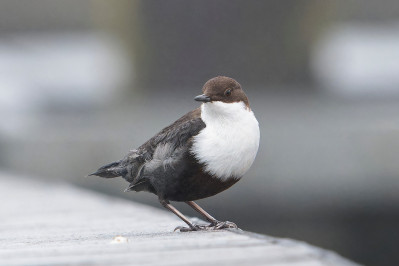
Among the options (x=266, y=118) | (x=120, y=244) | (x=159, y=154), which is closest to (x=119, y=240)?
(x=120, y=244)

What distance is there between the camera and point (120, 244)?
336cm

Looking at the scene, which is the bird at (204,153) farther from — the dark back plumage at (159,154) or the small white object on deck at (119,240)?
the small white object on deck at (119,240)

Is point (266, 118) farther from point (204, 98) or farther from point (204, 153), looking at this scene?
point (204, 153)

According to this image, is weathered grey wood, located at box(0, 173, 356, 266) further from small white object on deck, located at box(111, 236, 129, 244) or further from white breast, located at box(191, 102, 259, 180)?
white breast, located at box(191, 102, 259, 180)

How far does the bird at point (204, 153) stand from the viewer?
3.95 meters

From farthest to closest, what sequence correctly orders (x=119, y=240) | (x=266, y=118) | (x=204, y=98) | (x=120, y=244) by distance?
(x=266, y=118) < (x=204, y=98) < (x=119, y=240) < (x=120, y=244)

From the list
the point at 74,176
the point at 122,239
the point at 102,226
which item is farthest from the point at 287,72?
the point at 122,239

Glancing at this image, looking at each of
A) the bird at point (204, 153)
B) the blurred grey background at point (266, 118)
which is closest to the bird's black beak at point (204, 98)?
the bird at point (204, 153)

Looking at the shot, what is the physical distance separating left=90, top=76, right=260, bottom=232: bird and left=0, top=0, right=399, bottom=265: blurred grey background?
291 centimetres

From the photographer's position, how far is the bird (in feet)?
13.0

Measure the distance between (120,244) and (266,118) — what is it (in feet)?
16.3

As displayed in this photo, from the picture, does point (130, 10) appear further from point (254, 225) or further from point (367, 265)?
point (367, 265)

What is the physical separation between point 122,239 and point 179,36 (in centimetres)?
601

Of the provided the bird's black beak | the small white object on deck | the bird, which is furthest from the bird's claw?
the bird's black beak
